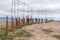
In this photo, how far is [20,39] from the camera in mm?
15789

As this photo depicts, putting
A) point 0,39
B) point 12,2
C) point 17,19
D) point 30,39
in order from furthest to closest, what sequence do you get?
point 17,19 < point 12,2 < point 30,39 < point 0,39

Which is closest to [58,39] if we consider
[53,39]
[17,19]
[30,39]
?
[53,39]

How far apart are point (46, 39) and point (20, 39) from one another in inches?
98.5

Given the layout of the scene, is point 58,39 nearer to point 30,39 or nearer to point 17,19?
point 30,39

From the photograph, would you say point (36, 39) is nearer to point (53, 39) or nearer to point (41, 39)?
point (41, 39)

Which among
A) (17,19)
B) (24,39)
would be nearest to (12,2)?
(17,19)

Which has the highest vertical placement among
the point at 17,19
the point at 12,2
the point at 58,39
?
the point at 12,2

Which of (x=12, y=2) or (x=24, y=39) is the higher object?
(x=12, y=2)

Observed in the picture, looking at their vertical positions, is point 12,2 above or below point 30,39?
above

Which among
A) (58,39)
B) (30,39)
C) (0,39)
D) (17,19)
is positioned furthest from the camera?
(17,19)

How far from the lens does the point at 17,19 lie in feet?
90.1

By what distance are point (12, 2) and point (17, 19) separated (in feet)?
15.1

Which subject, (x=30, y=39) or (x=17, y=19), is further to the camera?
(x=17, y=19)

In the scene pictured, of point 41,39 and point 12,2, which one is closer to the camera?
point 41,39
